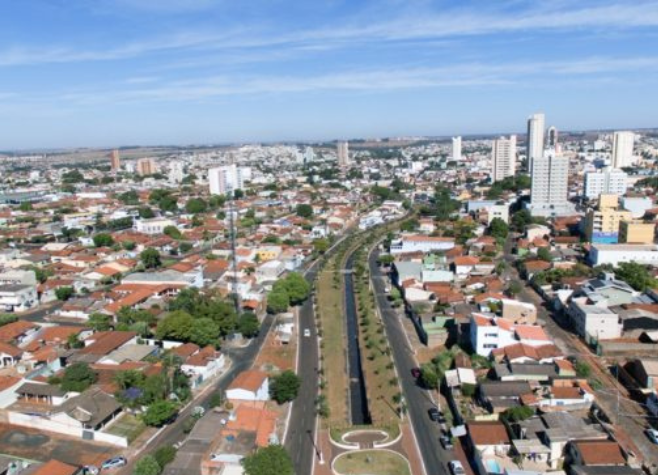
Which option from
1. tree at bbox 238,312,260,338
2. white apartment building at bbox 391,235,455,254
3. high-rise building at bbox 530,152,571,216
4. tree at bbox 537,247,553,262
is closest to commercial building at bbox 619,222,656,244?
tree at bbox 537,247,553,262

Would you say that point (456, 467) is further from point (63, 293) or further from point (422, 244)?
point (422, 244)

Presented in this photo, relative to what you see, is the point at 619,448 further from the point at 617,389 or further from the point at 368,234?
the point at 368,234

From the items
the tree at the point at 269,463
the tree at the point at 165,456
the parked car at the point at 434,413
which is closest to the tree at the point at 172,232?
the parked car at the point at 434,413

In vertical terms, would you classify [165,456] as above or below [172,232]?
below

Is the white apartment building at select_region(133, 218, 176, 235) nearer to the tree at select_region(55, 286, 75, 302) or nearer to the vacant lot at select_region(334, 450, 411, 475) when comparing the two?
the tree at select_region(55, 286, 75, 302)

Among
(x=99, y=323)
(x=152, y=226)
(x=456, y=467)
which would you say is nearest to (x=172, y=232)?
(x=152, y=226)
